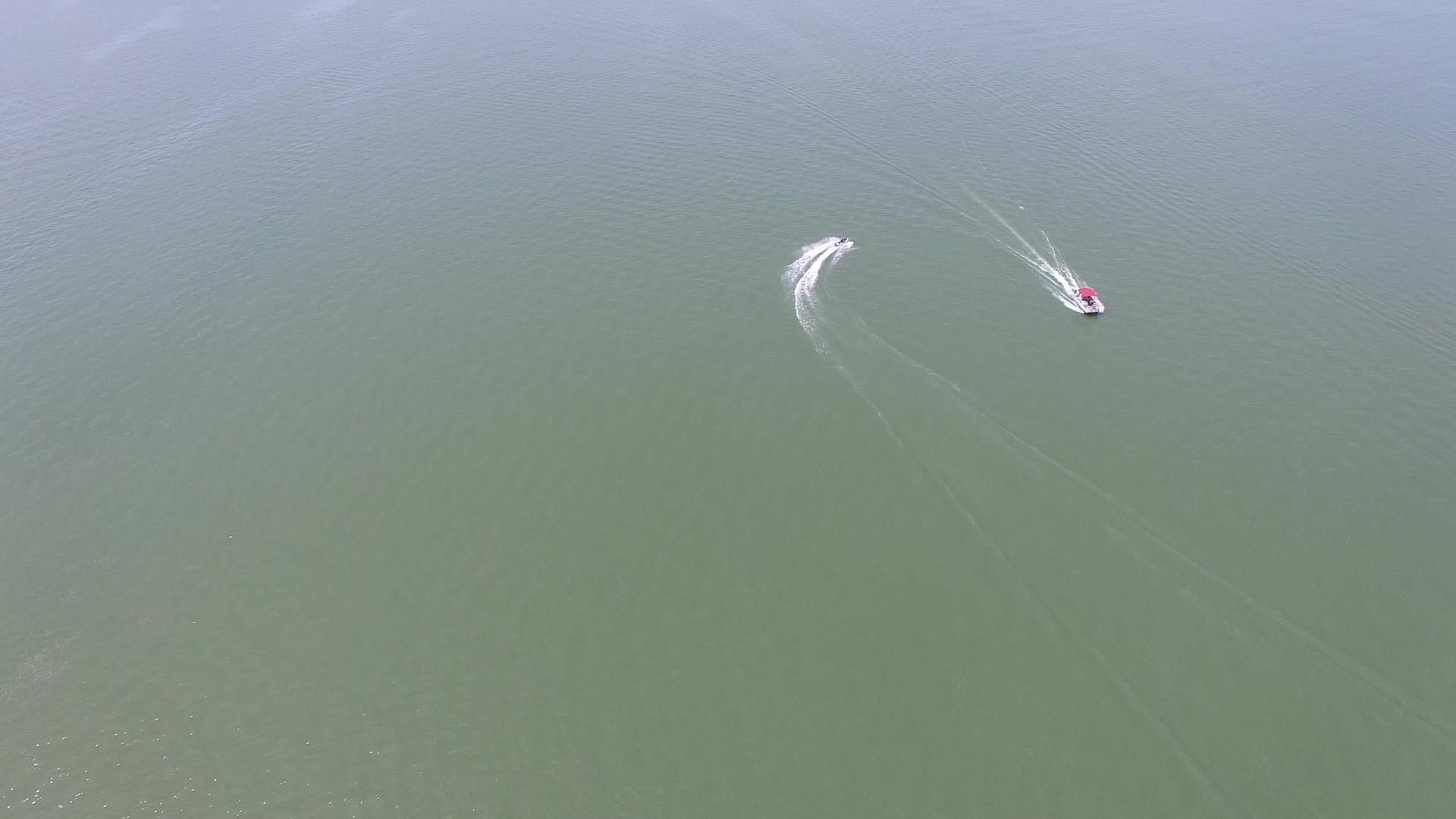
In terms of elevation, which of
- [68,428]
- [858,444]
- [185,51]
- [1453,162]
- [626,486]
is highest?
[1453,162]


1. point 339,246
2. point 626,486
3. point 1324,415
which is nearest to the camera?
point 626,486

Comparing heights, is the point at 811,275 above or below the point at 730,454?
above

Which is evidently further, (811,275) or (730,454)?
(811,275)

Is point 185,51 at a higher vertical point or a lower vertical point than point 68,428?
higher

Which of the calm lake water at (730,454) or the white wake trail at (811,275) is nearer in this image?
the calm lake water at (730,454)

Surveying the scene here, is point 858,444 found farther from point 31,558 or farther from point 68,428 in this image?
point 68,428

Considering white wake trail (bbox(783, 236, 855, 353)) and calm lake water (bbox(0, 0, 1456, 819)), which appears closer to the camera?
calm lake water (bbox(0, 0, 1456, 819))

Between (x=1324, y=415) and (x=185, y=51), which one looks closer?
(x=1324, y=415)

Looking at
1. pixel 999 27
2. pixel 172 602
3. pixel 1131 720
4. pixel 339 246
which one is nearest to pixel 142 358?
pixel 339 246
